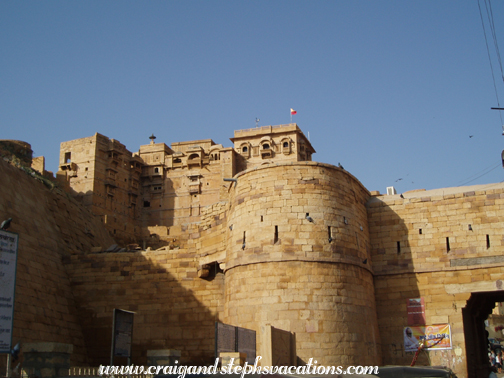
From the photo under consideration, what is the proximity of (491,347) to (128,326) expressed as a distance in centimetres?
2767

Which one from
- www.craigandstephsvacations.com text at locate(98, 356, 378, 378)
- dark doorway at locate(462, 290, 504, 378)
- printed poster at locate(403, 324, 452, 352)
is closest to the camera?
www.craigandstephsvacations.com text at locate(98, 356, 378, 378)

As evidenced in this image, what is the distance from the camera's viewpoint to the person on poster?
54.5 ft

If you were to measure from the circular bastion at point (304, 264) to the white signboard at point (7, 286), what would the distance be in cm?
703

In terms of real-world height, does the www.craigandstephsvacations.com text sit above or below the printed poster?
below

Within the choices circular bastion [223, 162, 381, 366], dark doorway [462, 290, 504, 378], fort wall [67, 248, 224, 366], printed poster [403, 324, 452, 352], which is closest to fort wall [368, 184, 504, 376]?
printed poster [403, 324, 452, 352]

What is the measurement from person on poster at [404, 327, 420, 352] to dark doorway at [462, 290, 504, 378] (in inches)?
55.4

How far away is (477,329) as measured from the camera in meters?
20.7

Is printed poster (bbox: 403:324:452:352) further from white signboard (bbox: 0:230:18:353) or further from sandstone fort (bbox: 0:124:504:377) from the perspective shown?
white signboard (bbox: 0:230:18:353)

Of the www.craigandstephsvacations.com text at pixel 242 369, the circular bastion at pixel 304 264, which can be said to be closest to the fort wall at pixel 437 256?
the circular bastion at pixel 304 264

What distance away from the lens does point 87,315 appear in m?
19.1

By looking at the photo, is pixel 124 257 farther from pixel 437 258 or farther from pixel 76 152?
pixel 76 152

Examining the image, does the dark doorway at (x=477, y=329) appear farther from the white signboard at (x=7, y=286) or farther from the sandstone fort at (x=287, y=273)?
the white signboard at (x=7, y=286)

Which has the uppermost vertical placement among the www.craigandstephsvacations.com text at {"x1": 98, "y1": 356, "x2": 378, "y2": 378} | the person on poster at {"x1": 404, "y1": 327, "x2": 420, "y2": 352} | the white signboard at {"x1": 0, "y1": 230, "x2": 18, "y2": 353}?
the white signboard at {"x1": 0, "y1": 230, "x2": 18, "y2": 353}

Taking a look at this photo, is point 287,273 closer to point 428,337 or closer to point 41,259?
point 428,337
